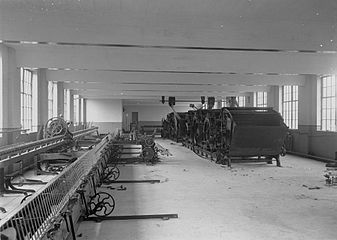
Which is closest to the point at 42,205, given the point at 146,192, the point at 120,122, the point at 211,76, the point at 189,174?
the point at 146,192

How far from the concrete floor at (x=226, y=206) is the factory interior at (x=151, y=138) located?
26mm

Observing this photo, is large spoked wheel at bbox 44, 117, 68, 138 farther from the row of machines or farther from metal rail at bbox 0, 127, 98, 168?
the row of machines

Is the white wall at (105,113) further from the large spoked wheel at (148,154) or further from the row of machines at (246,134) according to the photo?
the large spoked wheel at (148,154)

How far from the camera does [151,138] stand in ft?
41.1

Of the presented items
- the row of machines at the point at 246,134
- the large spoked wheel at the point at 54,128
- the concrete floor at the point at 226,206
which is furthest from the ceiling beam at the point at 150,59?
the concrete floor at the point at 226,206

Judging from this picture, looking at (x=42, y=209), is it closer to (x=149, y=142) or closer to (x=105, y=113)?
(x=149, y=142)

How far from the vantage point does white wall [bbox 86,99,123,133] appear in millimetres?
28969

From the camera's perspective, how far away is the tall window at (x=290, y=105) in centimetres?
1608

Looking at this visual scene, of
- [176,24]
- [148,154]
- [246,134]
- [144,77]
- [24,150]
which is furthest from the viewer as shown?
[144,77]

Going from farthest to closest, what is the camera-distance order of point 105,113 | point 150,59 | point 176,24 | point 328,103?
point 105,113 < point 328,103 < point 150,59 < point 176,24

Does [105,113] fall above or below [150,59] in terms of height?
below

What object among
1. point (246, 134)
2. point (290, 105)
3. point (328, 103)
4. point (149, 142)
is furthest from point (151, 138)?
point (290, 105)

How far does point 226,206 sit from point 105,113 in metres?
24.0

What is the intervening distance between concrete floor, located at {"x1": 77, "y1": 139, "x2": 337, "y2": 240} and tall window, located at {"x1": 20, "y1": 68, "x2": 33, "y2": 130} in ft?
14.9
